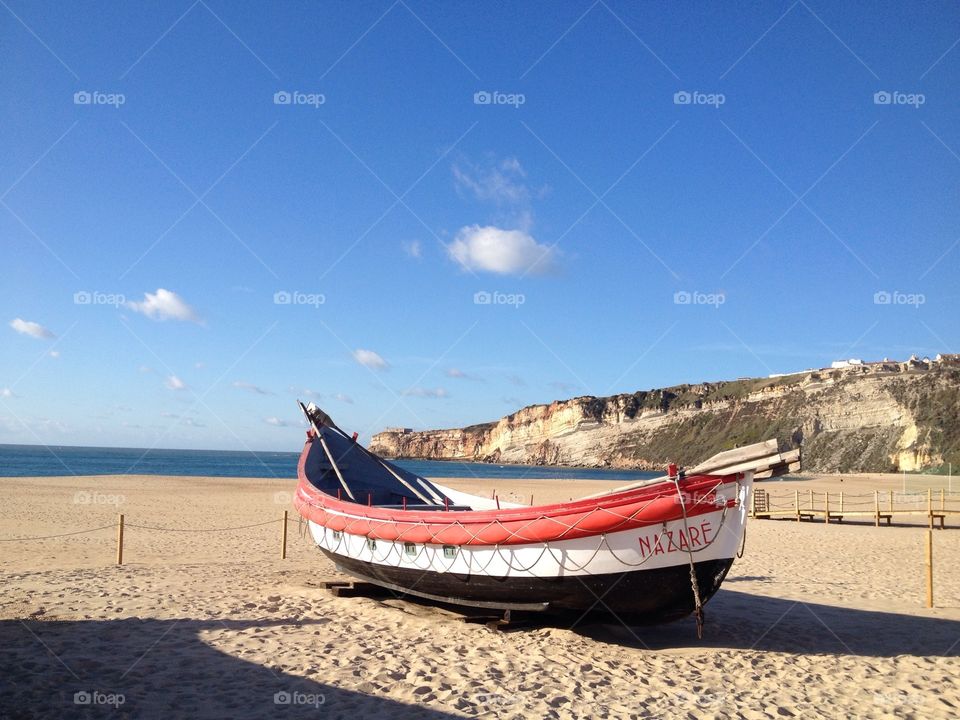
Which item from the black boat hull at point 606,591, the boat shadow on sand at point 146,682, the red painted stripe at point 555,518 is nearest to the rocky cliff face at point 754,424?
the black boat hull at point 606,591

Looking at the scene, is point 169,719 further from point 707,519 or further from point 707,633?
point 707,633

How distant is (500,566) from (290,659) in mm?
2394

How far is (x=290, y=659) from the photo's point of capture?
641 cm

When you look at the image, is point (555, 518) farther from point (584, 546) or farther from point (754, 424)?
point (754, 424)

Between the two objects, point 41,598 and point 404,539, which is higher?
point 404,539

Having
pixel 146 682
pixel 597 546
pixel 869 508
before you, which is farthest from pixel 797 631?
pixel 869 508

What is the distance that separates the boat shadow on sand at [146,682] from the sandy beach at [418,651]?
0.07 feet

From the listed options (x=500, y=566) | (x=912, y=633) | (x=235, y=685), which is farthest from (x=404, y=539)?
(x=912, y=633)

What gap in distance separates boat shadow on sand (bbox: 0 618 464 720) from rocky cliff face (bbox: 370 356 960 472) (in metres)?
61.3

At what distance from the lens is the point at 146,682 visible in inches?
225

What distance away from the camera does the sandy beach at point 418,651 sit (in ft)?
18.1

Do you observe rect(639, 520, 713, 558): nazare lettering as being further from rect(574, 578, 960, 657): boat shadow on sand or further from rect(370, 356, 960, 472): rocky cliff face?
rect(370, 356, 960, 472): rocky cliff face

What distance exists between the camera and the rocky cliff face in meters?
61.3

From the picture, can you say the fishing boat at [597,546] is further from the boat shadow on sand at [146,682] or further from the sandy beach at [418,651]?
the boat shadow on sand at [146,682]
